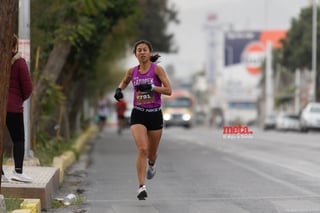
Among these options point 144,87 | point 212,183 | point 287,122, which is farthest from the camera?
point 287,122

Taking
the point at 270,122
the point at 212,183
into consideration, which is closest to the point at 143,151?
the point at 212,183

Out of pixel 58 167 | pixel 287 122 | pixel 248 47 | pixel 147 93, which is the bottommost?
pixel 287 122

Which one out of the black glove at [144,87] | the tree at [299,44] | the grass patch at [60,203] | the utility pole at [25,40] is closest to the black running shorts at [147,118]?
the black glove at [144,87]

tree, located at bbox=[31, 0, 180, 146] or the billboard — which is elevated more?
the billboard

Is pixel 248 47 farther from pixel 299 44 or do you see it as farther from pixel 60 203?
pixel 60 203

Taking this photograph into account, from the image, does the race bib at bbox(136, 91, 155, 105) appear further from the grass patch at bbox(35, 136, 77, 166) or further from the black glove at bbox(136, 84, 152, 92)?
the grass patch at bbox(35, 136, 77, 166)

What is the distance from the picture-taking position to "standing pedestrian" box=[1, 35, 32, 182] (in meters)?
11.0

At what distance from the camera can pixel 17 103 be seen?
435 inches

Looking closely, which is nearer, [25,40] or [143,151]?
[143,151]

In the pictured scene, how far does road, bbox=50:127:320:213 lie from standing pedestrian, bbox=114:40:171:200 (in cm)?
67

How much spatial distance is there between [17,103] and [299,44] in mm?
61195

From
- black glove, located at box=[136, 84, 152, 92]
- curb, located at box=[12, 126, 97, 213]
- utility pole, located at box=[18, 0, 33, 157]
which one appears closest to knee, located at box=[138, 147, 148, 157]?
black glove, located at box=[136, 84, 152, 92]

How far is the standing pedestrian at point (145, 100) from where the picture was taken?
11.0 metres

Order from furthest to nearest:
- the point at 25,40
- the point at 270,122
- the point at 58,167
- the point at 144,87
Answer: the point at 270,122 → the point at 25,40 → the point at 58,167 → the point at 144,87
